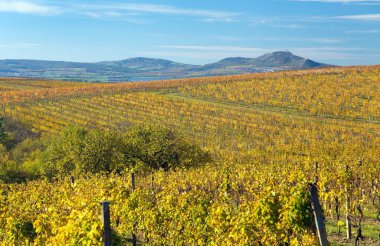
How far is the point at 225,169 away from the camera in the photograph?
2342 cm

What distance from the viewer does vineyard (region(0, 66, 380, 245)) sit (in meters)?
10.5

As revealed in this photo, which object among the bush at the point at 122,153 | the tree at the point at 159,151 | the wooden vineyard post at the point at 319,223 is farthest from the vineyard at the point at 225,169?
the bush at the point at 122,153

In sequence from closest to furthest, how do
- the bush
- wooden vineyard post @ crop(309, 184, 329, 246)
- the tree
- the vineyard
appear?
wooden vineyard post @ crop(309, 184, 329, 246) < the vineyard < the bush < the tree

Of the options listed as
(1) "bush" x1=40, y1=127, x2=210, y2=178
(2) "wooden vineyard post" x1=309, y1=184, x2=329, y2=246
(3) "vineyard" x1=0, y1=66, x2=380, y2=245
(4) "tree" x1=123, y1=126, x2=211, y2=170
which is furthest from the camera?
(4) "tree" x1=123, y1=126, x2=211, y2=170

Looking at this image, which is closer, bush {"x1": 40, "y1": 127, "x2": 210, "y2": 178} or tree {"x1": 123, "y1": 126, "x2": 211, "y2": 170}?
bush {"x1": 40, "y1": 127, "x2": 210, "y2": 178}

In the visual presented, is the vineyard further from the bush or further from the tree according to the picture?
the bush

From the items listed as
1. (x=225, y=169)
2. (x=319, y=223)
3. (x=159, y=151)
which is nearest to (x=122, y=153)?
(x=159, y=151)

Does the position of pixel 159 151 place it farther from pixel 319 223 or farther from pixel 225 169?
pixel 319 223

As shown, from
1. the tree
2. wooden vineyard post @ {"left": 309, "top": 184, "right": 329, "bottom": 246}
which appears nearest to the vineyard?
wooden vineyard post @ {"left": 309, "top": 184, "right": 329, "bottom": 246}

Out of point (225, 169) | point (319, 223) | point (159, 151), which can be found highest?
point (319, 223)

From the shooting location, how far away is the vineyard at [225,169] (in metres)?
10.5

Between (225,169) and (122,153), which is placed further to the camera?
(122,153)

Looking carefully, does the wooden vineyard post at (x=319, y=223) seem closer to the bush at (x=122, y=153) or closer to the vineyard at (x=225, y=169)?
the vineyard at (x=225, y=169)

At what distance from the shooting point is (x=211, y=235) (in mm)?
11820
